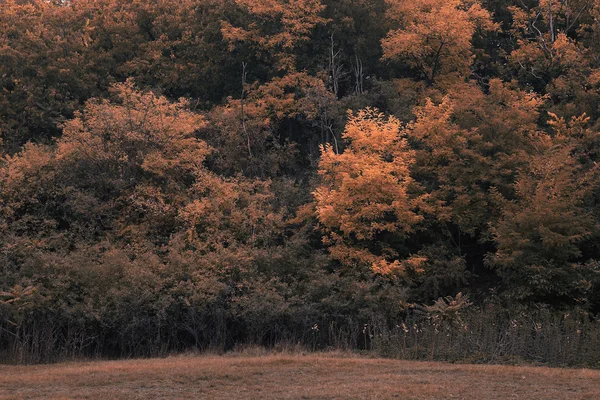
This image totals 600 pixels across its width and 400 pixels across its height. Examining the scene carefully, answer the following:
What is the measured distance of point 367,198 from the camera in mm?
28094

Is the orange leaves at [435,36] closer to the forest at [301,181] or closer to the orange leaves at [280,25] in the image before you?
the forest at [301,181]

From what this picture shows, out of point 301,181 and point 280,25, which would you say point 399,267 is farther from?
point 280,25

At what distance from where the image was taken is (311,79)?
40.9m

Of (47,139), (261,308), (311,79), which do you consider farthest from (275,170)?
(261,308)

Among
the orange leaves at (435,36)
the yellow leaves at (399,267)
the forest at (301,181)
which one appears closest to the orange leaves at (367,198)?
the forest at (301,181)

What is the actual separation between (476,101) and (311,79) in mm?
11731

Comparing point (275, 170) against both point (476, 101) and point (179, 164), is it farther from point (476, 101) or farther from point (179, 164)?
point (476, 101)

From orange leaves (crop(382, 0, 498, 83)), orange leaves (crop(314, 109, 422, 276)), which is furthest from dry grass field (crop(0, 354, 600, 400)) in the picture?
orange leaves (crop(382, 0, 498, 83))

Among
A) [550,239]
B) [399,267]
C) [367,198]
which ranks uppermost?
[367,198]

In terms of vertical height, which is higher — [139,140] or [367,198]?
[139,140]

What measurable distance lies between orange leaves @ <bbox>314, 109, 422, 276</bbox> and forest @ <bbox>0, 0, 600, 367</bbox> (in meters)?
0.12

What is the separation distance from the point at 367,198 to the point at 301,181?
701cm

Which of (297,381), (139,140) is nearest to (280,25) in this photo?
(139,140)

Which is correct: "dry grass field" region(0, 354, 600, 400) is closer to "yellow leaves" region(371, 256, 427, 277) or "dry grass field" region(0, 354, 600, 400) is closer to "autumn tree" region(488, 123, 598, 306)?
"yellow leaves" region(371, 256, 427, 277)
